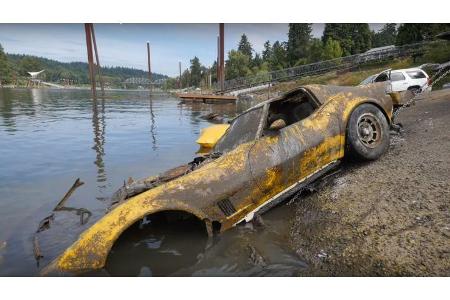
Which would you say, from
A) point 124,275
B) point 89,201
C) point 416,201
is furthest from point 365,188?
point 89,201

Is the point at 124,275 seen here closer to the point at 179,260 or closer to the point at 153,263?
the point at 153,263

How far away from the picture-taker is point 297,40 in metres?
72.8

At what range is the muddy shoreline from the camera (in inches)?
126

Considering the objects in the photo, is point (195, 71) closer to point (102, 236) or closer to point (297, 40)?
point (297, 40)

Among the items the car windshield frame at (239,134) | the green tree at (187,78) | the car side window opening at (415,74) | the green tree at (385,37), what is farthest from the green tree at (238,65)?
the car windshield frame at (239,134)

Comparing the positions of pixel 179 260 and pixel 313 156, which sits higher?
pixel 313 156

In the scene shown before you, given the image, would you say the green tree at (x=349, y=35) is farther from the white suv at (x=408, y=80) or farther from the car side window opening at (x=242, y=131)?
the car side window opening at (x=242, y=131)

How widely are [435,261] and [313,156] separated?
2085 millimetres

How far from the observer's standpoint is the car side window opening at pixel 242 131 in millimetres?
5281

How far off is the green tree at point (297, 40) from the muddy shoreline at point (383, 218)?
225 feet

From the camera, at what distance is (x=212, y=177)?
420 cm

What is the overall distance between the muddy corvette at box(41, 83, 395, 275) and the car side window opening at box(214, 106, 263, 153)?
0.07ft

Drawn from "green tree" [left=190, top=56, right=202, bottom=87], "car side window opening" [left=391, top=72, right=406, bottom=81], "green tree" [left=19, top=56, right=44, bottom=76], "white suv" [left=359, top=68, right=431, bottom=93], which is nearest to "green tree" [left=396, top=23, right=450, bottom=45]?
"white suv" [left=359, top=68, right=431, bottom=93]

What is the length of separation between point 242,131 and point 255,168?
1290mm
